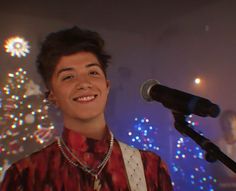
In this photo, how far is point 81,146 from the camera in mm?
1186

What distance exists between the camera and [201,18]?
8.38 ft

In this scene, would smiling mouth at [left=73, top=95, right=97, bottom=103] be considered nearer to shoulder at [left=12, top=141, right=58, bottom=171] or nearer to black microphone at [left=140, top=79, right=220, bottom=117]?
shoulder at [left=12, top=141, right=58, bottom=171]

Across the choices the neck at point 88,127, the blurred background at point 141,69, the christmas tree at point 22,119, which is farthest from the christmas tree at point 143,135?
the neck at point 88,127

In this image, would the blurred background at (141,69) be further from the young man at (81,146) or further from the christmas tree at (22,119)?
the young man at (81,146)

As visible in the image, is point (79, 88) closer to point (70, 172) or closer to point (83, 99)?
point (83, 99)

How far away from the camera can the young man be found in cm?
115

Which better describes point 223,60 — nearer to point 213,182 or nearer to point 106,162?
point 213,182

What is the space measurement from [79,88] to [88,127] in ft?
0.47

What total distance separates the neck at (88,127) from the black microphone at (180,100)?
31 centimetres

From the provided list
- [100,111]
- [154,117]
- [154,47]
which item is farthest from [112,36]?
[100,111]

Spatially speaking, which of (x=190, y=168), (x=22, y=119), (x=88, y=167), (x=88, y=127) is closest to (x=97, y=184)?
(x=88, y=167)

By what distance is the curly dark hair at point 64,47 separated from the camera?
1271 mm

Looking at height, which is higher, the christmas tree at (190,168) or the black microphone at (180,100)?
the black microphone at (180,100)

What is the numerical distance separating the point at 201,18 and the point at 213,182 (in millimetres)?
1173
